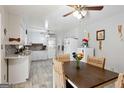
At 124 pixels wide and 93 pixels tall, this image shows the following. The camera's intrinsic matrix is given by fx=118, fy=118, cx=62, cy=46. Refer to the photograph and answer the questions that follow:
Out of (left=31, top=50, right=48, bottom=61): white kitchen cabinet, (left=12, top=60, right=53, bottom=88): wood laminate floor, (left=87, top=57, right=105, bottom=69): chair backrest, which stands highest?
(left=87, top=57, right=105, bottom=69): chair backrest

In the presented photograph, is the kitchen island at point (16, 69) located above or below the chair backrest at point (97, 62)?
below

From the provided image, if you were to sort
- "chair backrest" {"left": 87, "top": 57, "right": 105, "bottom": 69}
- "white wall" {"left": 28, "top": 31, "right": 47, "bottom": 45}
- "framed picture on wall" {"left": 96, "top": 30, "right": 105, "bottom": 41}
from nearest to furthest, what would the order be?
"chair backrest" {"left": 87, "top": 57, "right": 105, "bottom": 69} < "framed picture on wall" {"left": 96, "top": 30, "right": 105, "bottom": 41} < "white wall" {"left": 28, "top": 31, "right": 47, "bottom": 45}

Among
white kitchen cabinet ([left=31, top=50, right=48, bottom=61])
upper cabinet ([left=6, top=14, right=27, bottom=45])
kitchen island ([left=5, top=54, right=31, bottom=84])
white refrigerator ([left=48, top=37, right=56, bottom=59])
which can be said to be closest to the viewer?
kitchen island ([left=5, top=54, right=31, bottom=84])

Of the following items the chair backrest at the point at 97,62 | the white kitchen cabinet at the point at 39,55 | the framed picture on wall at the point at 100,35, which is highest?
the framed picture on wall at the point at 100,35

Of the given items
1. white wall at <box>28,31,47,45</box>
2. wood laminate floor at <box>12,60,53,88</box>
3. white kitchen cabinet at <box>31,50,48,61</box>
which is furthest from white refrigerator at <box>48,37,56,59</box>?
wood laminate floor at <box>12,60,53,88</box>

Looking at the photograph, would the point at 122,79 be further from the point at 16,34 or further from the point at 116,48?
the point at 16,34

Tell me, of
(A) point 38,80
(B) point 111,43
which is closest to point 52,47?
(A) point 38,80

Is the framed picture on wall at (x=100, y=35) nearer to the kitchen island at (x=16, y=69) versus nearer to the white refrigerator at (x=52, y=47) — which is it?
the kitchen island at (x=16, y=69)

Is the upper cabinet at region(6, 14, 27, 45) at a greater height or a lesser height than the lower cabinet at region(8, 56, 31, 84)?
greater

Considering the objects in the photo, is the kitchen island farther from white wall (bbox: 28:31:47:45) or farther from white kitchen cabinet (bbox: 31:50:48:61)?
white wall (bbox: 28:31:47:45)

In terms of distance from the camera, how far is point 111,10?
370 cm

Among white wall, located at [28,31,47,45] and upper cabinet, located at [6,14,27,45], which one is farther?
white wall, located at [28,31,47,45]

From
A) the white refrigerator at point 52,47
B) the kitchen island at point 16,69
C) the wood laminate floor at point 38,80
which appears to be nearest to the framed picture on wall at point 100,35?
the wood laminate floor at point 38,80

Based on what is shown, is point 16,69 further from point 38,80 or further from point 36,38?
point 36,38
